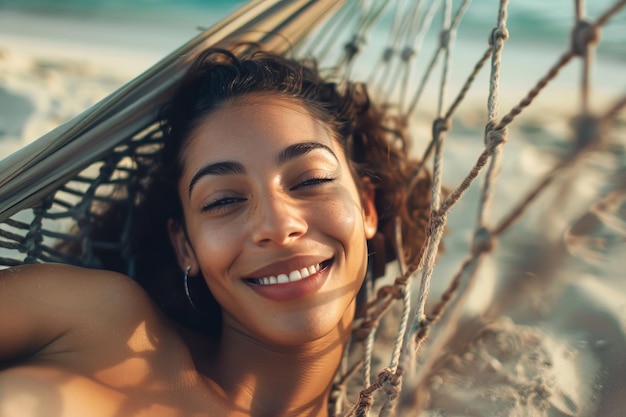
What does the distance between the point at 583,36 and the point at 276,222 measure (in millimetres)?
670

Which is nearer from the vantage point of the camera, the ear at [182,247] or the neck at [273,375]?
the neck at [273,375]

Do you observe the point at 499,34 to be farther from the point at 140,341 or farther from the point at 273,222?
the point at 140,341

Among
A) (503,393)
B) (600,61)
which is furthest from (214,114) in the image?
(600,61)

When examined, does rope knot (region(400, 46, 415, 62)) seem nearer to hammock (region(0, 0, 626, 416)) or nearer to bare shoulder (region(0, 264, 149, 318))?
hammock (region(0, 0, 626, 416))

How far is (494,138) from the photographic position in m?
1.20

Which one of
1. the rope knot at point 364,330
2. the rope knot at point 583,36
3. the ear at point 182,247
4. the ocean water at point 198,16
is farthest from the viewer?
the ocean water at point 198,16

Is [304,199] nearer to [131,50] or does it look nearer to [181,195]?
[181,195]

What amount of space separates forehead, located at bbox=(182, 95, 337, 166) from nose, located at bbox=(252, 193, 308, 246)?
12 centimetres

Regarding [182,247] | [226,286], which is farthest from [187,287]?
[226,286]

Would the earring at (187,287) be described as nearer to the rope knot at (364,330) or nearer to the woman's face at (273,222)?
the woman's face at (273,222)

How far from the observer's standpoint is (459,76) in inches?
171

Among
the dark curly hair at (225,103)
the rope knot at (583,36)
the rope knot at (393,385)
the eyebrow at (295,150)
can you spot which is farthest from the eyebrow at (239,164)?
the rope knot at (583,36)

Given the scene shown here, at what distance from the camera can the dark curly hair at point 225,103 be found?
1.66m

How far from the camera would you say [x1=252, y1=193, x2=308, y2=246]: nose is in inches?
53.6
